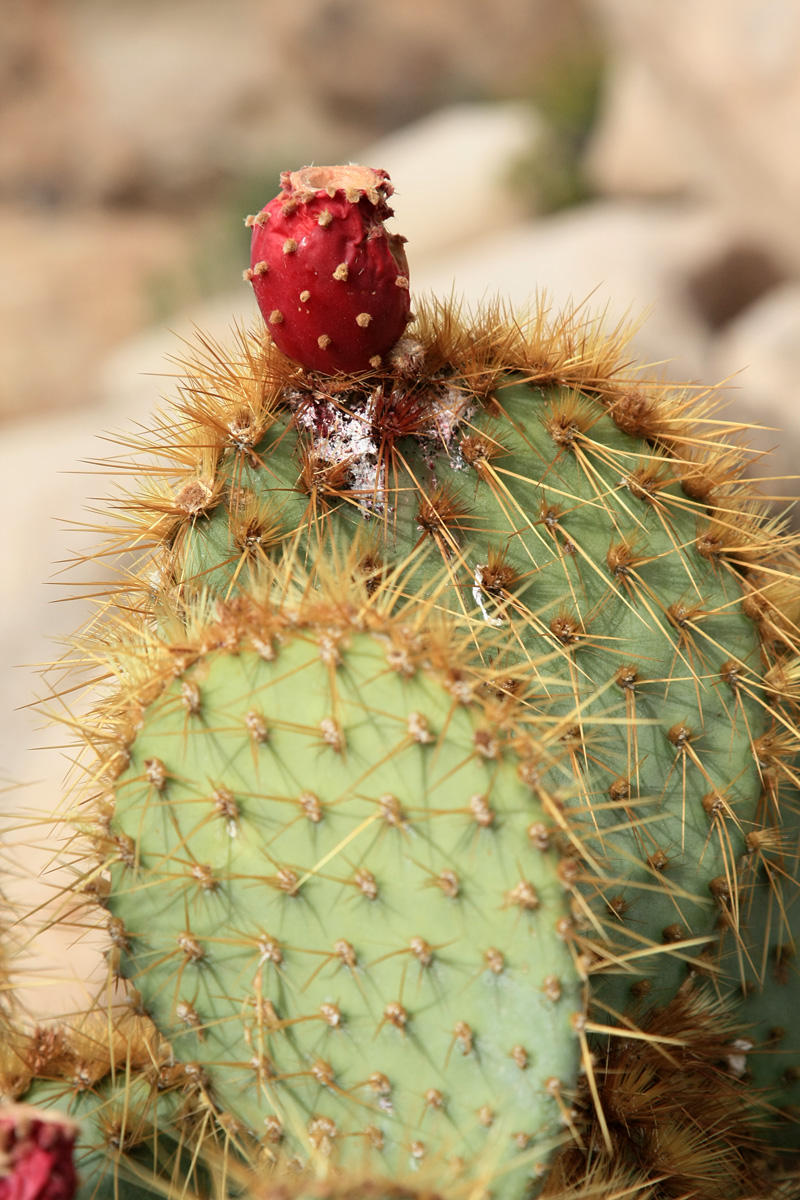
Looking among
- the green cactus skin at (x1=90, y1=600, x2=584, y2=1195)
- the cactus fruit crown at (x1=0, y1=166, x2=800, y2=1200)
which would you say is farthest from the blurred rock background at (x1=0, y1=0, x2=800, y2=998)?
the green cactus skin at (x1=90, y1=600, x2=584, y2=1195)

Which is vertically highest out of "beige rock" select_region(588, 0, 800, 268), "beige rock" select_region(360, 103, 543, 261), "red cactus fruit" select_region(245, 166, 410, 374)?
"beige rock" select_region(360, 103, 543, 261)

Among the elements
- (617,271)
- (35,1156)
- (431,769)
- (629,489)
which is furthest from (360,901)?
(617,271)

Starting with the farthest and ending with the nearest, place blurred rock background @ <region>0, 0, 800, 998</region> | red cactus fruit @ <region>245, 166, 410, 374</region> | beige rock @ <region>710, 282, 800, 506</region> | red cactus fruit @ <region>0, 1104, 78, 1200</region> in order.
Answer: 1. blurred rock background @ <region>0, 0, 800, 998</region>
2. beige rock @ <region>710, 282, 800, 506</region>
3. red cactus fruit @ <region>245, 166, 410, 374</region>
4. red cactus fruit @ <region>0, 1104, 78, 1200</region>

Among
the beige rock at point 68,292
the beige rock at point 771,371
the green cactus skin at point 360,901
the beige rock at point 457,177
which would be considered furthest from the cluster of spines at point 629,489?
the beige rock at point 68,292

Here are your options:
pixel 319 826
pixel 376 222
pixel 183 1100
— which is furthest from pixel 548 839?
pixel 376 222

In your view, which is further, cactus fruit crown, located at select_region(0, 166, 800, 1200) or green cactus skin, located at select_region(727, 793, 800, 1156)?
green cactus skin, located at select_region(727, 793, 800, 1156)

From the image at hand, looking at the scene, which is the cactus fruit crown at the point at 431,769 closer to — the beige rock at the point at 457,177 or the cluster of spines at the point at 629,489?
the cluster of spines at the point at 629,489

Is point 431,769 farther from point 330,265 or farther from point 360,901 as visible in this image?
point 330,265

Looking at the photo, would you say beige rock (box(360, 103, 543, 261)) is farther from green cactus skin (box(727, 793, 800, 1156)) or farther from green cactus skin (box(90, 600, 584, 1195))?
green cactus skin (box(90, 600, 584, 1195))

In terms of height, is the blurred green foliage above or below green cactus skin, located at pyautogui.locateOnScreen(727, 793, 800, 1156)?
above
